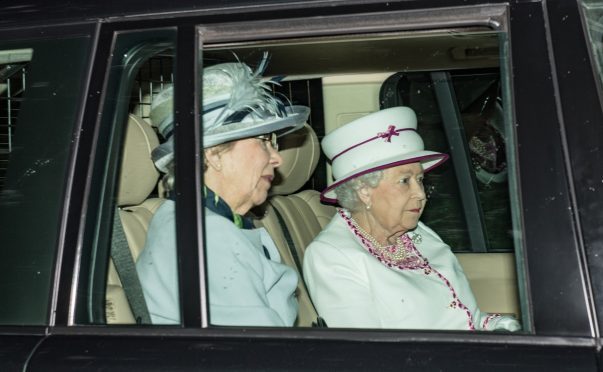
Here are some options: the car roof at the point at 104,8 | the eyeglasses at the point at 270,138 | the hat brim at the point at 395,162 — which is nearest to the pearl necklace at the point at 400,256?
the hat brim at the point at 395,162

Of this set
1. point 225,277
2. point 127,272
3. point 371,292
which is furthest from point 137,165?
point 371,292

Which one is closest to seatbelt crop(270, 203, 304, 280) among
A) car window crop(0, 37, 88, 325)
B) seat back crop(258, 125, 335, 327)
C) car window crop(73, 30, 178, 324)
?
seat back crop(258, 125, 335, 327)

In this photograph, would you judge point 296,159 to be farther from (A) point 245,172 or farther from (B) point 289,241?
(A) point 245,172

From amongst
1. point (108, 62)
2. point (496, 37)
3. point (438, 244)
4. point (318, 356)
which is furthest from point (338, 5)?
point (438, 244)

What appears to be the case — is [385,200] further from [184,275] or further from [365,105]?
[184,275]

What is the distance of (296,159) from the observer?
136 inches

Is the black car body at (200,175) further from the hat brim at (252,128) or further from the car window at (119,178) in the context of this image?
the hat brim at (252,128)

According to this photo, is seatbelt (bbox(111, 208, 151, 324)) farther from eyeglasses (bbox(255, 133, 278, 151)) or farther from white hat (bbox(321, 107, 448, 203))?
white hat (bbox(321, 107, 448, 203))

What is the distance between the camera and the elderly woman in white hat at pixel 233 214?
2.13 m

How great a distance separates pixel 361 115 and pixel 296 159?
0.93 feet

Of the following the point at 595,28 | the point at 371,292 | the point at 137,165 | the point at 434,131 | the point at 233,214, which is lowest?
the point at 371,292

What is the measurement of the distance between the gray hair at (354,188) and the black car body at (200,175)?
2.55 ft

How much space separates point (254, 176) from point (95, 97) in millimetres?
705

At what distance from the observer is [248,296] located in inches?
90.6
